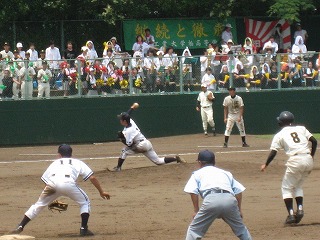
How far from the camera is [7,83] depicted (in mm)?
29609

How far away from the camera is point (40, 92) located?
30.3 m

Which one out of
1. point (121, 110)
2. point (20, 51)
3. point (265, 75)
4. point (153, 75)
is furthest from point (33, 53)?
point (265, 75)

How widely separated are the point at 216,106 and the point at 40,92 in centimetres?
661

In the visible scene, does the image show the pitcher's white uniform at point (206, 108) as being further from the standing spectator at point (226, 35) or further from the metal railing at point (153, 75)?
the standing spectator at point (226, 35)

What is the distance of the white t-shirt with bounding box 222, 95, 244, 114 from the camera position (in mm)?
27859

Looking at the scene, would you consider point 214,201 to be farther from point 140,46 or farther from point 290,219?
point 140,46

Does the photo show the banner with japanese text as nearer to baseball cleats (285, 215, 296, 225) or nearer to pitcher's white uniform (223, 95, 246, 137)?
pitcher's white uniform (223, 95, 246, 137)

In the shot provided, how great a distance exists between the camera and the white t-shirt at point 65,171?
13.6 meters

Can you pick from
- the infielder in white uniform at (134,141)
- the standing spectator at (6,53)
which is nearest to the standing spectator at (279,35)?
the standing spectator at (6,53)

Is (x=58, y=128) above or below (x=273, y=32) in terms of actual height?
below

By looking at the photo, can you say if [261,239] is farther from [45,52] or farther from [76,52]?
[76,52]

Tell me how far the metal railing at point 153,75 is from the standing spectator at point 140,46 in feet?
6.47

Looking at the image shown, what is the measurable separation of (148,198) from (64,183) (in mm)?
4818

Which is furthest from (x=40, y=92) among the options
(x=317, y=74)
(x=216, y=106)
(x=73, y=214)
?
(x=73, y=214)
